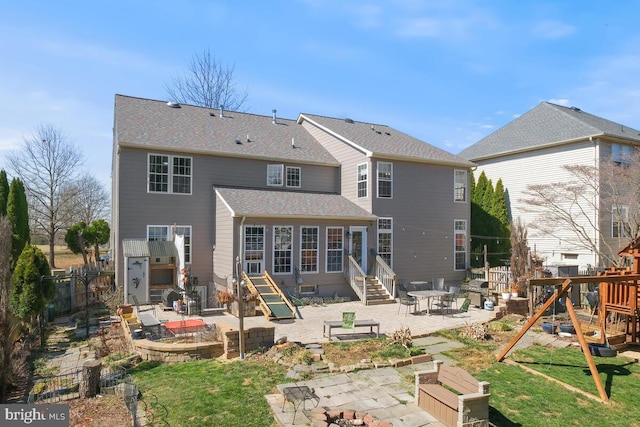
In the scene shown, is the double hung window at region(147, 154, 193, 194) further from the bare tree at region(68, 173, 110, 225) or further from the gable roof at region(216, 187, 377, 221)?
the bare tree at region(68, 173, 110, 225)

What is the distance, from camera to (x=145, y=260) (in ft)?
53.0

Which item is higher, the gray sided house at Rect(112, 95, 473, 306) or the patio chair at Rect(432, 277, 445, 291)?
the gray sided house at Rect(112, 95, 473, 306)

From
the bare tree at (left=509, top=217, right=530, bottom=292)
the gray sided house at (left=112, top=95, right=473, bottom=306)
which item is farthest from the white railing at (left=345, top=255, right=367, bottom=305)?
the bare tree at (left=509, top=217, right=530, bottom=292)

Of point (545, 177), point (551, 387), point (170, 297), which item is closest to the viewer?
point (551, 387)

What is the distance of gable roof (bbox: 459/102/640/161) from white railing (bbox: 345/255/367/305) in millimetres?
14269

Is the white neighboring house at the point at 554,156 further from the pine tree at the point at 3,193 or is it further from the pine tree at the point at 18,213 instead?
the pine tree at the point at 3,193

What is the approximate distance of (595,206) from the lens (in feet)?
68.5

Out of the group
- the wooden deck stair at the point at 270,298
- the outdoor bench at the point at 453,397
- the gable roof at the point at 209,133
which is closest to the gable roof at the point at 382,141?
the gable roof at the point at 209,133

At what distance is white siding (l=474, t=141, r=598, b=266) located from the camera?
2197 centimetres

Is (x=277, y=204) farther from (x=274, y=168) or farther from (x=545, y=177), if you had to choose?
(x=545, y=177)

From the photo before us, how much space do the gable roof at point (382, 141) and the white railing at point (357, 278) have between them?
5.28 meters

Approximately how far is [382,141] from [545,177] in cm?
1030

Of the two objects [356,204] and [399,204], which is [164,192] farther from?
[399,204]

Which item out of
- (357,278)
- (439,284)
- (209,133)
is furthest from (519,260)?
(209,133)
